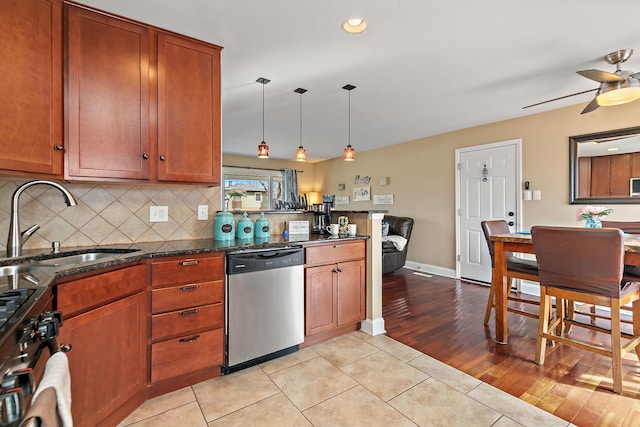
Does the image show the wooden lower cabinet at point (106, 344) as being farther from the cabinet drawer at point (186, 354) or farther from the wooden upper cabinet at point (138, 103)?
the wooden upper cabinet at point (138, 103)

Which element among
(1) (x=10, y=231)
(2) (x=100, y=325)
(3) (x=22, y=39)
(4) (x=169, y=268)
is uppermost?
(3) (x=22, y=39)

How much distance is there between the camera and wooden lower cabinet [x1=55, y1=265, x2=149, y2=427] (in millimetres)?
1303

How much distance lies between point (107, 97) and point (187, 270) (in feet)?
3.97

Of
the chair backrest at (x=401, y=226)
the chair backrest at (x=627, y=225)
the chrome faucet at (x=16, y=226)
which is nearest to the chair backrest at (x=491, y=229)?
the chair backrest at (x=627, y=225)

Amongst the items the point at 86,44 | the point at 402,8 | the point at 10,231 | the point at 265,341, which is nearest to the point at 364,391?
the point at 265,341

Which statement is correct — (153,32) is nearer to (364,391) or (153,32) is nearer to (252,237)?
(252,237)

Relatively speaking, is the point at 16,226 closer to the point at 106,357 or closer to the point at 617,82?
the point at 106,357

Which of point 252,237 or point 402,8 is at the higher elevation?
point 402,8

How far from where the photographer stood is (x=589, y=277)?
1.93 m

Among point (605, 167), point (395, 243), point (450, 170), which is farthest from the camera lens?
point (395, 243)

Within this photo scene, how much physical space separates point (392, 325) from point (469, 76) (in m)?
2.55

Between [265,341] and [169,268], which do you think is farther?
[265,341]

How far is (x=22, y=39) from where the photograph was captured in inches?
61.4

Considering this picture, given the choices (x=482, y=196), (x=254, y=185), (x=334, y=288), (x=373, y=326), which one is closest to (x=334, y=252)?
(x=334, y=288)
